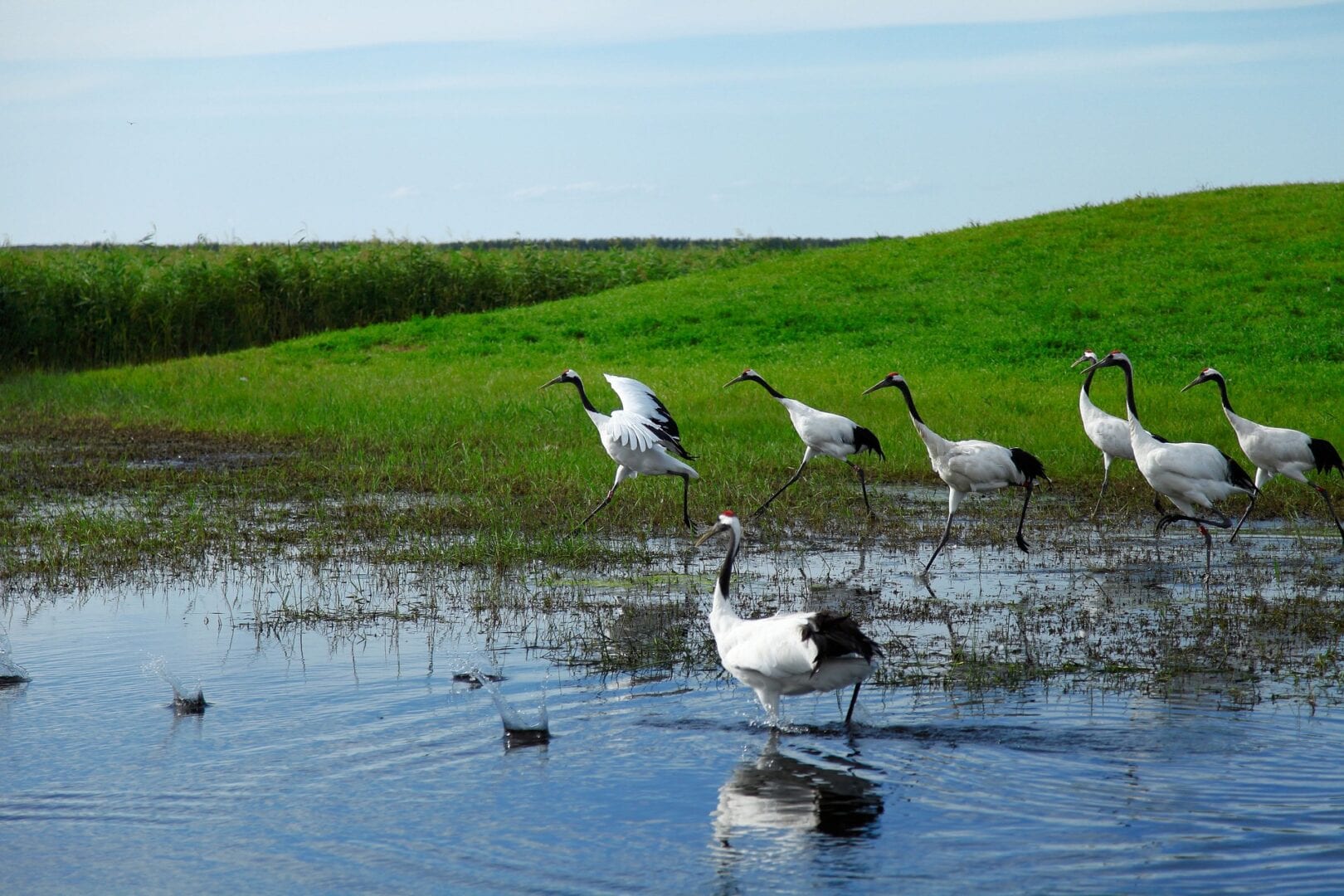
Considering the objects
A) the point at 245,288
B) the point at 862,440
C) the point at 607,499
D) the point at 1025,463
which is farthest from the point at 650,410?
the point at 245,288

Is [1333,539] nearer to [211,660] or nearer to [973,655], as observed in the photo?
[973,655]

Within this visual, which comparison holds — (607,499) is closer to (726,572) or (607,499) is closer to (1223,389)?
(726,572)

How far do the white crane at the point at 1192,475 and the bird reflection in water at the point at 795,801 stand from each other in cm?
542

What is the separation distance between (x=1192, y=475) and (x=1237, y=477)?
0.47 metres

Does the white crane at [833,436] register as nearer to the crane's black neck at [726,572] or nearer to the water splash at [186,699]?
the crane's black neck at [726,572]

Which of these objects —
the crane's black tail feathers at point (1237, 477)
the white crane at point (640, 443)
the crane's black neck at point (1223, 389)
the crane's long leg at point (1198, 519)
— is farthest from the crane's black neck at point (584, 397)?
the crane's black neck at point (1223, 389)

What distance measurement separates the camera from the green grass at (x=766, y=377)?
12.6 metres

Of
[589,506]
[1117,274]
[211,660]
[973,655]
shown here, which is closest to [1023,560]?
[973,655]

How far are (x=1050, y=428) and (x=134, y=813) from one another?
11.8 metres

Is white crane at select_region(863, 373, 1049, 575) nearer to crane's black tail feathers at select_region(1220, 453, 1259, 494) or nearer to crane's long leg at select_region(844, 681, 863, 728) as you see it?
crane's black tail feathers at select_region(1220, 453, 1259, 494)

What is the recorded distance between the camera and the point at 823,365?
70.6 ft

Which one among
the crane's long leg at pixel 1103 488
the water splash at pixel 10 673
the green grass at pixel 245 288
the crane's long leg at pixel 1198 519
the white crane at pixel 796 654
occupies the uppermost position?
the green grass at pixel 245 288

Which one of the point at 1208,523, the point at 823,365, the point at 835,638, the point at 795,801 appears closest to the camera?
the point at 795,801

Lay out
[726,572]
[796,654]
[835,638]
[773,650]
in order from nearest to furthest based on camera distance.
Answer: [835,638] < [796,654] < [773,650] < [726,572]
